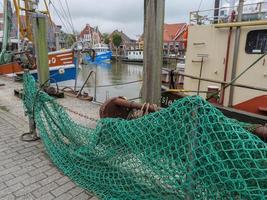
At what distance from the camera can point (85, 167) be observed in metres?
3.14

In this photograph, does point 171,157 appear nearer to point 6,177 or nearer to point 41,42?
point 6,177

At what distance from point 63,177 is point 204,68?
4.48m

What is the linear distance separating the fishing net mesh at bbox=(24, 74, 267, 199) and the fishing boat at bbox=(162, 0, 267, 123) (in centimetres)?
257

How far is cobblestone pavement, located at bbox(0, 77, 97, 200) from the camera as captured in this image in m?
2.78

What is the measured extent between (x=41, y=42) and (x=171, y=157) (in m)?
5.22

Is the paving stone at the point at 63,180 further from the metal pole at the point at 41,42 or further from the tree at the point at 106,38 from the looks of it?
the tree at the point at 106,38

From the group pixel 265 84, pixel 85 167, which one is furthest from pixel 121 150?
pixel 265 84

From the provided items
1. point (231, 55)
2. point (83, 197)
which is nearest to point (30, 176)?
point (83, 197)

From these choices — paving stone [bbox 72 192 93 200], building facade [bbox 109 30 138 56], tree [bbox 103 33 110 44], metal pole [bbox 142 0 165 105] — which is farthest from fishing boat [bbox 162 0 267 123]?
tree [bbox 103 33 110 44]

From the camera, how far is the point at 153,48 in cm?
317

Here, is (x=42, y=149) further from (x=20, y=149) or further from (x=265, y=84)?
(x=265, y=84)

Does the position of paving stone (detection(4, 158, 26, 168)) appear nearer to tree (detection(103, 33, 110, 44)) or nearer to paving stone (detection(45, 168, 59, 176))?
paving stone (detection(45, 168, 59, 176))

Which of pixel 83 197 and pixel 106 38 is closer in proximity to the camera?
pixel 83 197

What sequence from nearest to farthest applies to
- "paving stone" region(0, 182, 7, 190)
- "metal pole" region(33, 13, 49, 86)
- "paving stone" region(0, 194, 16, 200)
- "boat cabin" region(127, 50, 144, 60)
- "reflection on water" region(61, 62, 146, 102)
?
"paving stone" region(0, 194, 16, 200), "paving stone" region(0, 182, 7, 190), "metal pole" region(33, 13, 49, 86), "reflection on water" region(61, 62, 146, 102), "boat cabin" region(127, 50, 144, 60)
